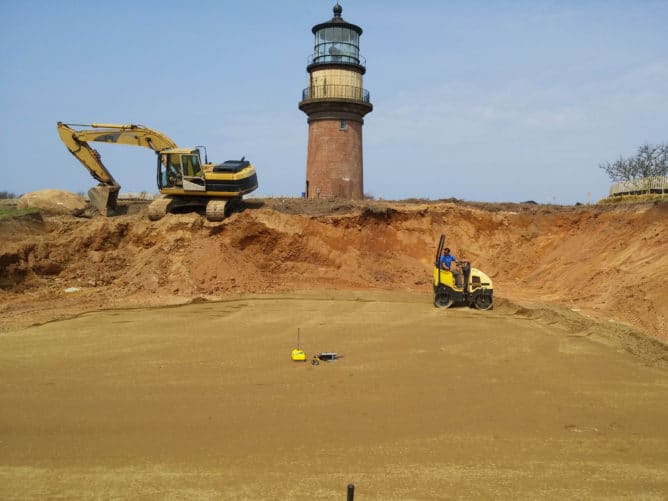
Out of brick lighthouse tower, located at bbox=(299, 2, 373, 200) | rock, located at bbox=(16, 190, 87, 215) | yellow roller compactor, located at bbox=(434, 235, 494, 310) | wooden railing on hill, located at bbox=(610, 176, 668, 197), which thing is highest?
brick lighthouse tower, located at bbox=(299, 2, 373, 200)

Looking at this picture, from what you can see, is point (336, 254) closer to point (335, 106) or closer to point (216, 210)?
point (216, 210)

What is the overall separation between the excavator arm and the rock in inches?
85.1

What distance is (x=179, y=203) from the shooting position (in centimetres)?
2044

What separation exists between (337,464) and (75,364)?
5538 millimetres

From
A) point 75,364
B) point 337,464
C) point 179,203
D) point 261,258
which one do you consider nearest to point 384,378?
point 337,464

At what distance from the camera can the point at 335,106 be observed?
26844mm

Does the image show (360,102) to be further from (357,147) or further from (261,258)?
(261,258)

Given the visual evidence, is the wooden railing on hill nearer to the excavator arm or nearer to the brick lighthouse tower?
the brick lighthouse tower

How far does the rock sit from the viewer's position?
Result: 2286cm

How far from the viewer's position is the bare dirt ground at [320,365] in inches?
247

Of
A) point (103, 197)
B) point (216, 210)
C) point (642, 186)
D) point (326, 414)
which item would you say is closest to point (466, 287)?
point (326, 414)

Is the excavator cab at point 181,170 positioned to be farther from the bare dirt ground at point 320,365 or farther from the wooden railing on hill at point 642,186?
the wooden railing on hill at point 642,186

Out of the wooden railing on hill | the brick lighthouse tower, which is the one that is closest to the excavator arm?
the brick lighthouse tower

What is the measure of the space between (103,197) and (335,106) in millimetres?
10977
